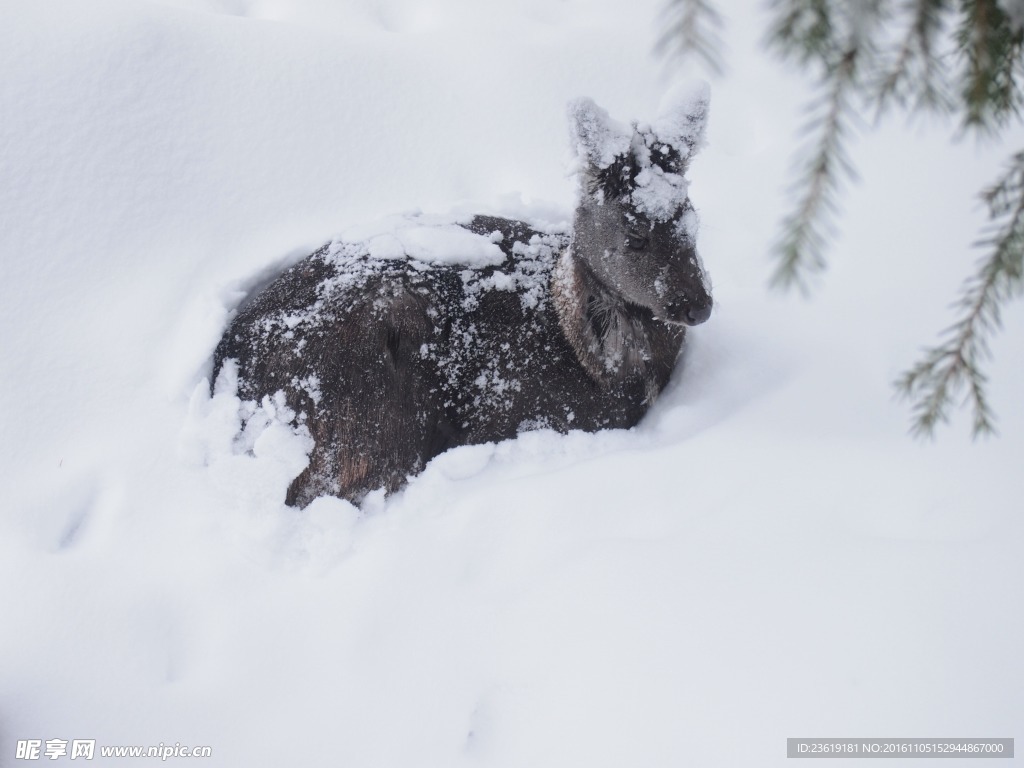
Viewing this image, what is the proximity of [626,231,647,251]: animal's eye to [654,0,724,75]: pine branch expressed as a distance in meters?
1.58

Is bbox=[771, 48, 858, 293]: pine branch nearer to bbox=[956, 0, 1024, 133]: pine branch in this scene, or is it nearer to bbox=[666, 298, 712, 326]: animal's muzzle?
bbox=[956, 0, 1024, 133]: pine branch

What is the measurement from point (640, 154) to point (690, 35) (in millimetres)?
1646

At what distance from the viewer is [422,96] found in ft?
12.8

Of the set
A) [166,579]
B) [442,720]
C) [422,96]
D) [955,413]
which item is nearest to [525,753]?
[442,720]

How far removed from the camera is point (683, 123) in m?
2.68

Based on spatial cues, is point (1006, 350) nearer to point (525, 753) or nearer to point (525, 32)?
point (525, 753)

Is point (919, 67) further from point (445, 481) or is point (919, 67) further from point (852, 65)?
point (445, 481)

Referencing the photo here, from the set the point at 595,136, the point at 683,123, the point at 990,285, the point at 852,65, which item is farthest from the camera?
the point at 683,123

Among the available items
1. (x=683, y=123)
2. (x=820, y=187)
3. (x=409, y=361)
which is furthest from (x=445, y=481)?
(x=820, y=187)

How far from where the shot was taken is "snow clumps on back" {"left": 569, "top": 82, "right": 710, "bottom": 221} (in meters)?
2.52

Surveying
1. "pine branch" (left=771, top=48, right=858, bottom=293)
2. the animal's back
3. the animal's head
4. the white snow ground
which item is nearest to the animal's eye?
the animal's head

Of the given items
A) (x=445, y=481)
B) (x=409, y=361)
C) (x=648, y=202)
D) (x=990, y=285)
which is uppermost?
(x=648, y=202)

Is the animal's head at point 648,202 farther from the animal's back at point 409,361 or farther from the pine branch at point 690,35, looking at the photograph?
the pine branch at point 690,35

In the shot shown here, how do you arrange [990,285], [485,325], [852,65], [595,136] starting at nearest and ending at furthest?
[852,65] < [990,285] < [595,136] < [485,325]
